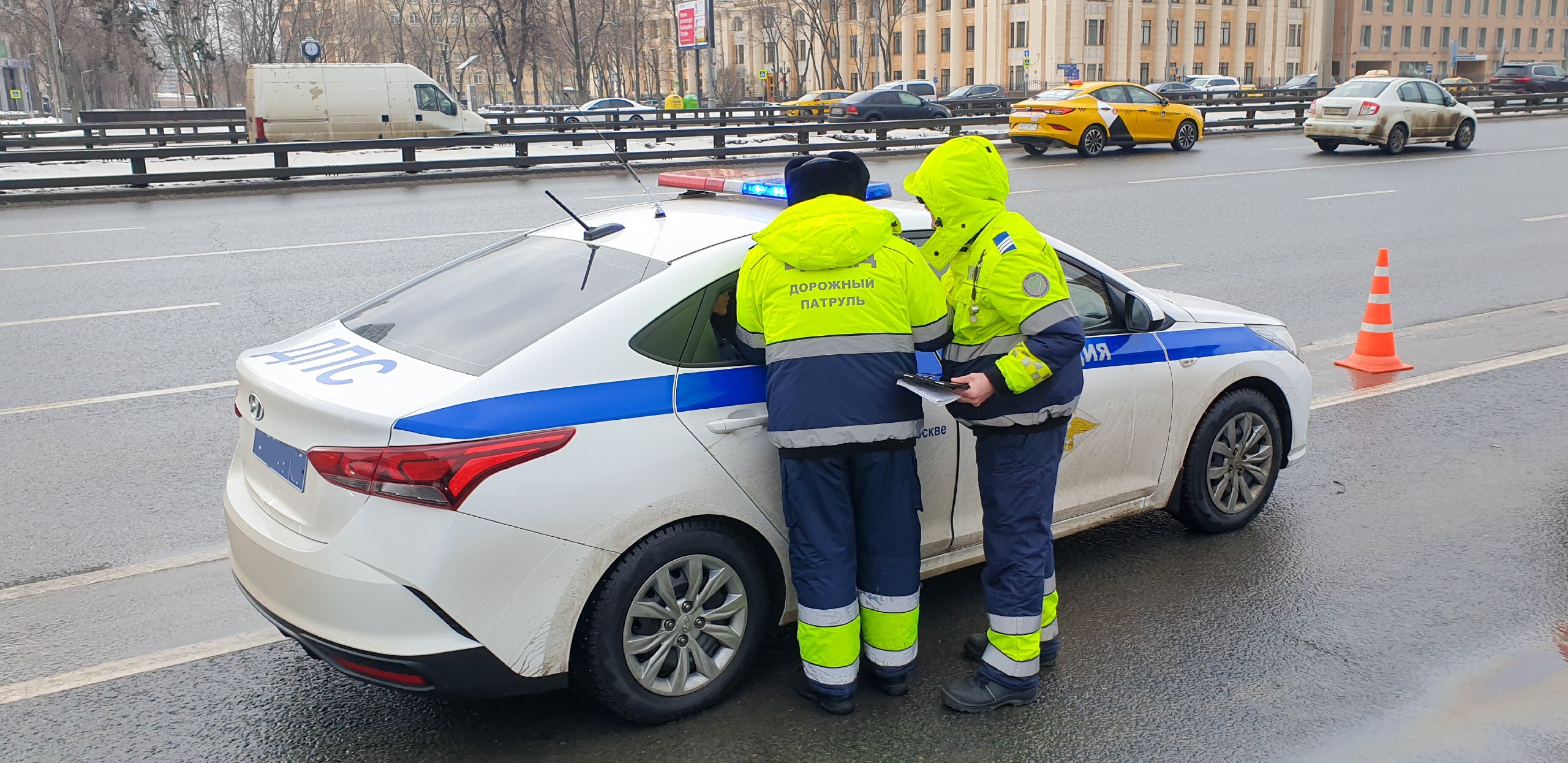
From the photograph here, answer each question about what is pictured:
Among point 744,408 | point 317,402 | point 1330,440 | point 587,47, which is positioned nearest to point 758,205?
point 744,408

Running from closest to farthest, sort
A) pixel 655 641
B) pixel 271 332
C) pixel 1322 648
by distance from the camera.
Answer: pixel 655 641
pixel 1322 648
pixel 271 332

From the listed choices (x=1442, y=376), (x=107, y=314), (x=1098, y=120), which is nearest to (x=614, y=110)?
(x=1098, y=120)

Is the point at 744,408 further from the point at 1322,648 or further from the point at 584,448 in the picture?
the point at 1322,648

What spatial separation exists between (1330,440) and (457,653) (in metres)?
5.10

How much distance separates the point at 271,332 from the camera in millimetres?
9023

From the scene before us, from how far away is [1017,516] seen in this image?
11.8ft

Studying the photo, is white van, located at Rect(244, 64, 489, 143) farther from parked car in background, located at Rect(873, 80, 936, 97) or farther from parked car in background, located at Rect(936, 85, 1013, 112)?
parked car in background, located at Rect(873, 80, 936, 97)

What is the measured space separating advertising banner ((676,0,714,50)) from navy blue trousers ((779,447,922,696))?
122 feet

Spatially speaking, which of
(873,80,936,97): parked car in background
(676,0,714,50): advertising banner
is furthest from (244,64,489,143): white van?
(873,80,936,97): parked car in background

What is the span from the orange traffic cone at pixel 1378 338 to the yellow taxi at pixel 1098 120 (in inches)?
692

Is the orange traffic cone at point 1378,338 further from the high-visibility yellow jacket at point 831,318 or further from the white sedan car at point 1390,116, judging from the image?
the white sedan car at point 1390,116

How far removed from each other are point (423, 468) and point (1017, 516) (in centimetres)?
176

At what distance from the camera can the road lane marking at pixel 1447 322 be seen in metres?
8.63

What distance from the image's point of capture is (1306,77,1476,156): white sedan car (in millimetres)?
24047
